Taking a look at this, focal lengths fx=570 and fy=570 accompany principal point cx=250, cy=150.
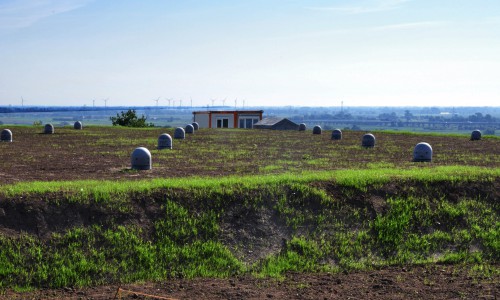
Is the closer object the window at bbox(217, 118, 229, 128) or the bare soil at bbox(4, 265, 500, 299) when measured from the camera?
the bare soil at bbox(4, 265, 500, 299)

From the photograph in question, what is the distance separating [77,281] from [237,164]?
37.5ft

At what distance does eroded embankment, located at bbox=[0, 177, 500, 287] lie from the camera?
1230cm

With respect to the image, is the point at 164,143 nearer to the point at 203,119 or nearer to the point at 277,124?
the point at 277,124

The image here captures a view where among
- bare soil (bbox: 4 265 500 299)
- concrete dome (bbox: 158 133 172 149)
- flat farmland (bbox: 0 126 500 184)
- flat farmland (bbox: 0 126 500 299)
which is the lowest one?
bare soil (bbox: 4 265 500 299)

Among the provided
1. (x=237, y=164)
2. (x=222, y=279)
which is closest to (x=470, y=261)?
(x=222, y=279)

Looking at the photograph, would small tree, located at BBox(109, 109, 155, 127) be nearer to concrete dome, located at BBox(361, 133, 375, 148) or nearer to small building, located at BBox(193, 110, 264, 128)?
small building, located at BBox(193, 110, 264, 128)

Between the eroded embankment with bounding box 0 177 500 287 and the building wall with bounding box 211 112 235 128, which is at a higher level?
the building wall with bounding box 211 112 235 128

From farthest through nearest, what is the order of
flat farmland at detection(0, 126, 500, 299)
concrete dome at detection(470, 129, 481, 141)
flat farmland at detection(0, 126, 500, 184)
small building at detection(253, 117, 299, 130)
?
small building at detection(253, 117, 299, 130), concrete dome at detection(470, 129, 481, 141), flat farmland at detection(0, 126, 500, 184), flat farmland at detection(0, 126, 500, 299)

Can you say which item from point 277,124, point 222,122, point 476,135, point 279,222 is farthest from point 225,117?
point 279,222

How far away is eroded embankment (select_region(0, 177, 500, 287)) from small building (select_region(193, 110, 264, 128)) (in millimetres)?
72168

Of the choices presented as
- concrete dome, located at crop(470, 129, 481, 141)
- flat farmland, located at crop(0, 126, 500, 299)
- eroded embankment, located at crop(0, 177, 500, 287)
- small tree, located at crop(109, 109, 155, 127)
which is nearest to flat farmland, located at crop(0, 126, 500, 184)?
flat farmland, located at crop(0, 126, 500, 299)

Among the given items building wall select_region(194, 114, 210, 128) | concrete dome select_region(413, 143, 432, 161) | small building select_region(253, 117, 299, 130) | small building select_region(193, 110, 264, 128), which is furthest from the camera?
building wall select_region(194, 114, 210, 128)

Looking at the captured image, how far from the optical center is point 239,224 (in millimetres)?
14055

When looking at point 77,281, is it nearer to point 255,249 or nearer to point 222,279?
point 222,279
